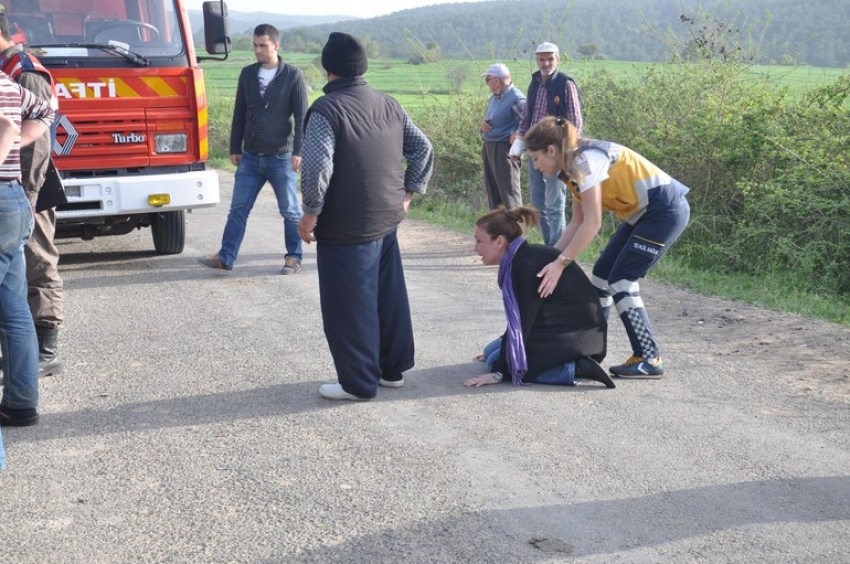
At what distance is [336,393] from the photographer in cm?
536

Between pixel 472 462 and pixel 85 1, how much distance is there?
236 inches

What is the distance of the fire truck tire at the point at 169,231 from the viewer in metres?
9.34

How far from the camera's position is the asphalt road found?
3.71m

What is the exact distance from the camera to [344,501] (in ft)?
13.4

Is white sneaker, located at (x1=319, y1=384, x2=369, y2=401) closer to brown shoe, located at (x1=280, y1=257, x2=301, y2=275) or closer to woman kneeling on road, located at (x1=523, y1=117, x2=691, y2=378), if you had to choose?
woman kneeling on road, located at (x1=523, y1=117, x2=691, y2=378)

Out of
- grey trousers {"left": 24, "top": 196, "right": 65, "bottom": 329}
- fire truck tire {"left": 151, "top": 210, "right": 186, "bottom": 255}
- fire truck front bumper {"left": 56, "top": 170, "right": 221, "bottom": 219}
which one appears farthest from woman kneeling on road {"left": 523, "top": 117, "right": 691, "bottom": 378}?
fire truck tire {"left": 151, "top": 210, "right": 186, "bottom": 255}

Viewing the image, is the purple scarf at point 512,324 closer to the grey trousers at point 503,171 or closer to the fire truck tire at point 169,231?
the grey trousers at point 503,171

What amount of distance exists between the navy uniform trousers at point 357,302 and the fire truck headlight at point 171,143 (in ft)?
12.6

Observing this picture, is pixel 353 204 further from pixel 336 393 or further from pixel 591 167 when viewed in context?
pixel 591 167

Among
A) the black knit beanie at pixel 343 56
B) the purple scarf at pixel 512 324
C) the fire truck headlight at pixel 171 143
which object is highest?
the black knit beanie at pixel 343 56

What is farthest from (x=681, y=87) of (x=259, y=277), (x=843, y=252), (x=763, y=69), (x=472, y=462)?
(x=472, y=462)

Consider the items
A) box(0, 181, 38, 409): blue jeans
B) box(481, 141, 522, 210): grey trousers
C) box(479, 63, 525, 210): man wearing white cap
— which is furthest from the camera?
box(481, 141, 522, 210): grey trousers

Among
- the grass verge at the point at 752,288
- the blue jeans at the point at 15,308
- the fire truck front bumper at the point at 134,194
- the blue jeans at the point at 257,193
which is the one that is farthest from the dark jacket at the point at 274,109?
the blue jeans at the point at 15,308

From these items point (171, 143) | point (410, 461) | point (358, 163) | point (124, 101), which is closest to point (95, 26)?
point (124, 101)
